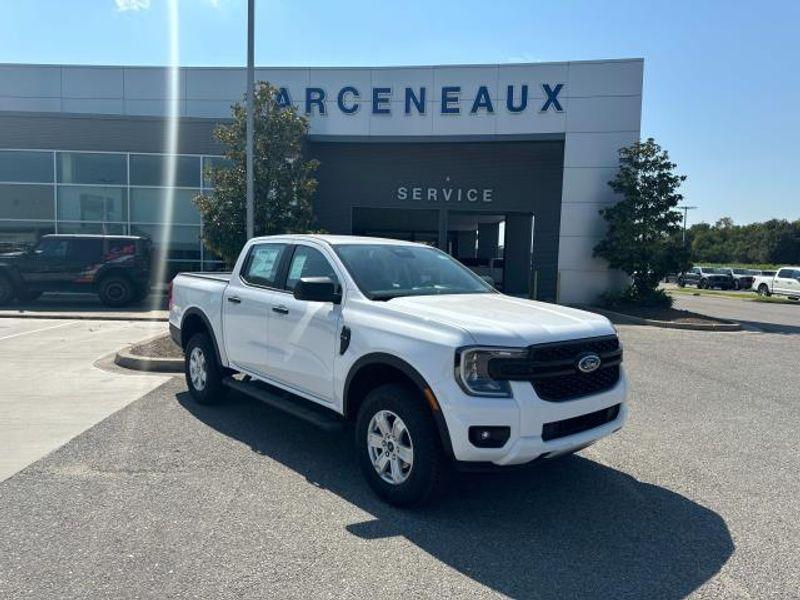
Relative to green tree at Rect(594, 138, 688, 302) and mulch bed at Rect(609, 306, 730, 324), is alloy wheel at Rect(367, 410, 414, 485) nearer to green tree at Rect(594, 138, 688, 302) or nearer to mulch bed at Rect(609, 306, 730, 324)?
mulch bed at Rect(609, 306, 730, 324)

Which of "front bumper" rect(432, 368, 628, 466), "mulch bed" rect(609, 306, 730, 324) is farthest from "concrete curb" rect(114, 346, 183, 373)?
"mulch bed" rect(609, 306, 730, 324)

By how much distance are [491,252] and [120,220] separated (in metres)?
18.9

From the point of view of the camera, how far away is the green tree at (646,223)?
57.3 feet

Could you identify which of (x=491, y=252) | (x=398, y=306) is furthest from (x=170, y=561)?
(x=491, y=252)

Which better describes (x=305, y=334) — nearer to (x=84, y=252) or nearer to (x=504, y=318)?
(x=504, y=318)

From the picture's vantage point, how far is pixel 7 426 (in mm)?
5570

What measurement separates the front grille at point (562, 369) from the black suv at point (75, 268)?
14.8m

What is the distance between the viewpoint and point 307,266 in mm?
5188

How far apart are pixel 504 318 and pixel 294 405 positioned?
208 centimetres

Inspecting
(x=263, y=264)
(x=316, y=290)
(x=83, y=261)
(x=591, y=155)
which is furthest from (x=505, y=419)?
(x=591, y=155)

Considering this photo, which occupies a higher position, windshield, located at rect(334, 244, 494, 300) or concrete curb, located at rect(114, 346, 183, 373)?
windshield, located at rect(334, 244, 494, 300)

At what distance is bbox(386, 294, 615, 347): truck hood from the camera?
11.9 ft

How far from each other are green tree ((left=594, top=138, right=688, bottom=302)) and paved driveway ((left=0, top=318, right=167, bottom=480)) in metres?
13.5

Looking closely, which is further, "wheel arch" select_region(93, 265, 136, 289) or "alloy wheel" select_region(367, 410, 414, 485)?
"wheel arch" select_region(93, 265, 136, 289)
